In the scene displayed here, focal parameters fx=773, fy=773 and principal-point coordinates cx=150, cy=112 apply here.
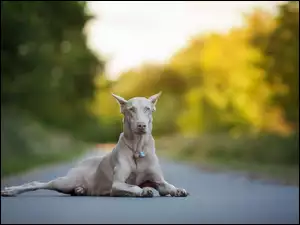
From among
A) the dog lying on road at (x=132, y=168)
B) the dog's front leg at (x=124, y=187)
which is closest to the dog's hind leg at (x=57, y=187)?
the dog lying on road at (x=132, y=168)

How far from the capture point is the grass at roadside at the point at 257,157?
15634mm

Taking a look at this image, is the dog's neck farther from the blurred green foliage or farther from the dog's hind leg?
the blurred green foliage

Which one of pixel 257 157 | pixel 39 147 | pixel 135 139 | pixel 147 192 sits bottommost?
pixel 147 192

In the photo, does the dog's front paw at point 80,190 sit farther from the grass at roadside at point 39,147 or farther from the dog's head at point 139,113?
the grass at roadside at point 39,147

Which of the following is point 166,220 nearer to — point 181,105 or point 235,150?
point 235,150

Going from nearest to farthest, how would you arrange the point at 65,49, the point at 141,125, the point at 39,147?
the point at 141,125
the point at 39,147
the point at 65,49

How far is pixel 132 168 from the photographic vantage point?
224cm

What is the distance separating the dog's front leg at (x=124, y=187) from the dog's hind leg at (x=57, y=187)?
0.54 feet

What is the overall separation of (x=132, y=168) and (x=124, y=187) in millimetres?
60

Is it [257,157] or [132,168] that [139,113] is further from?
[257,157]

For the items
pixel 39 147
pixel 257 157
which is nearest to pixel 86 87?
pixel 39 147

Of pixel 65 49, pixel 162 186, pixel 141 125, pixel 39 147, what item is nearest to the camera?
pixel 141 125

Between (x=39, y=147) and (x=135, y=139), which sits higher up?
(x=39, y=147)

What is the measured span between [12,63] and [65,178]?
4.63 m
